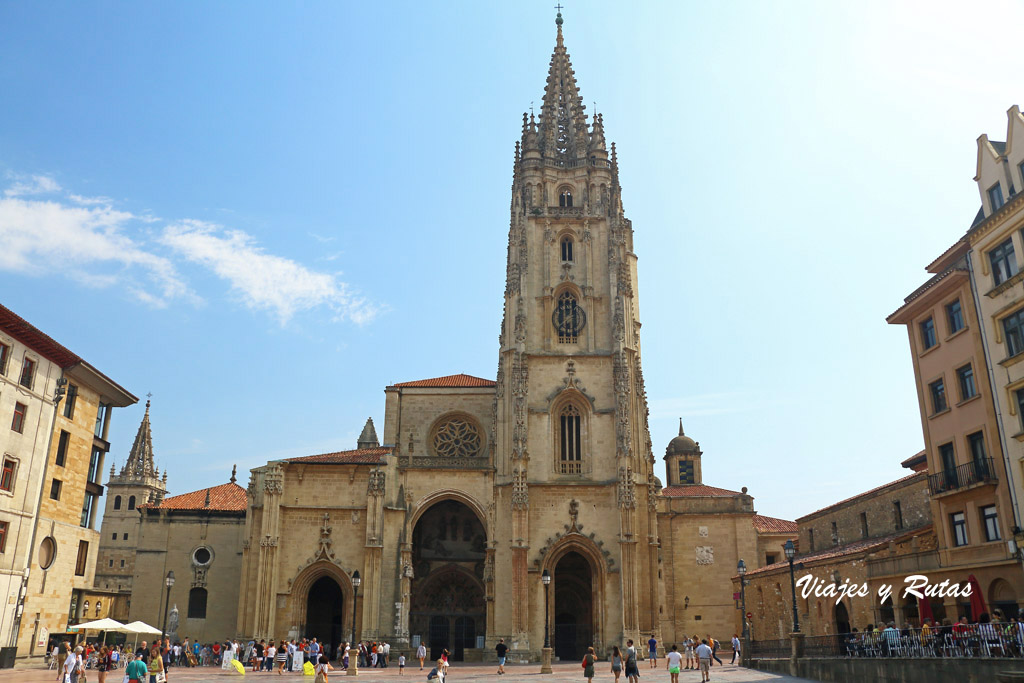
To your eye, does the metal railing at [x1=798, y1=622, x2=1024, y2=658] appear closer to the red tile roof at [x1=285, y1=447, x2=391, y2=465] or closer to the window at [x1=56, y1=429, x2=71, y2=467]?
the red tile roof at [x1=285, y1=447, x2=391, y2=465]

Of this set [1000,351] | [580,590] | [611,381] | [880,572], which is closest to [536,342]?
[611,381]

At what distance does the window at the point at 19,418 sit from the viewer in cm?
2867

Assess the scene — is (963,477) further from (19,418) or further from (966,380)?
(19,418)

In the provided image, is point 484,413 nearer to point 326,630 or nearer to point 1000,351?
point 326,630

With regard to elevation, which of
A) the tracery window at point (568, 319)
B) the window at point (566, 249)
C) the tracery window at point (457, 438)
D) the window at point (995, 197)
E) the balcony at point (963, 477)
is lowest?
the balcony at point (963, 477)

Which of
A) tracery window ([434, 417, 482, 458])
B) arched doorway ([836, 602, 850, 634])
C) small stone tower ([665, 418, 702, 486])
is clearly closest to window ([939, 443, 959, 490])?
arched doorway ([836, 602, 850, 634])

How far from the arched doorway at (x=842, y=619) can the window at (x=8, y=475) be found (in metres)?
31.3

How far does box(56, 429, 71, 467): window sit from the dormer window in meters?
25.6

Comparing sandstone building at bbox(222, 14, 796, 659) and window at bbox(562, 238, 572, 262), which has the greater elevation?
window at bbox(562, 238, 572, 262)

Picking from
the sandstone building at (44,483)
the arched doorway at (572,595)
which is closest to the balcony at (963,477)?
the arched doorway at (572,595)

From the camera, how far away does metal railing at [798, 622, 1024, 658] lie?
15.9m

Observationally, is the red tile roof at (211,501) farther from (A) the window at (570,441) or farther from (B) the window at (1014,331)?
(B) the window at (1014,331)

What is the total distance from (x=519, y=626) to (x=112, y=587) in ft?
113

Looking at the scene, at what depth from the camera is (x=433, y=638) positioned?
41.1m
